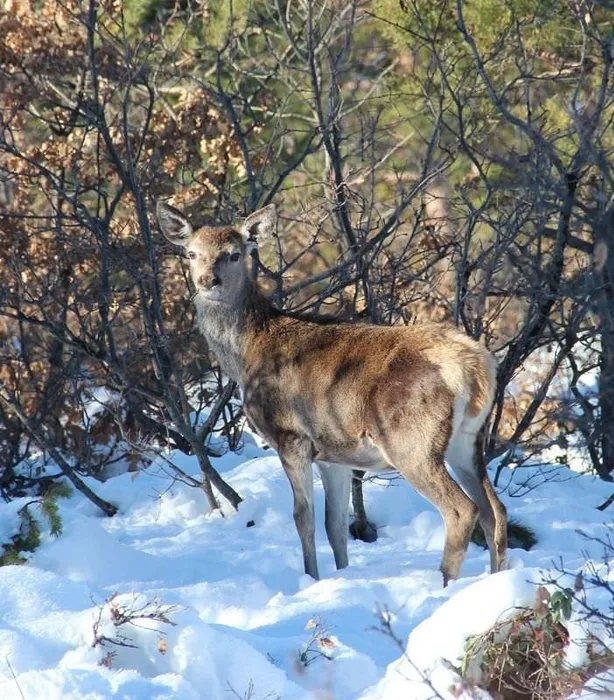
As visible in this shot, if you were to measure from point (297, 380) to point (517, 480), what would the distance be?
290 cm

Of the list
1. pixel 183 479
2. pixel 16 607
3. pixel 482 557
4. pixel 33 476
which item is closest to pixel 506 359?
pixel 482 557

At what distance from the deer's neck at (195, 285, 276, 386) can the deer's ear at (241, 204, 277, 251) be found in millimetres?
408

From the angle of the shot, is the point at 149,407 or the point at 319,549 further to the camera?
the point at 149,407

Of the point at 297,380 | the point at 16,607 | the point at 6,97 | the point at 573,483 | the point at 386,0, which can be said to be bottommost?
the point at 573,483

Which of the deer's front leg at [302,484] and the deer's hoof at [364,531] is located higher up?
the deer's front leg at [302,484]

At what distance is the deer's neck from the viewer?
890 centimetres

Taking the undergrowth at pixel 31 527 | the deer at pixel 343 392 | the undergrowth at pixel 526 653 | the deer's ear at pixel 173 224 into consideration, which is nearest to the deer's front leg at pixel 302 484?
the deer at pixel 343 392

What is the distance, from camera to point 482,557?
846 cm

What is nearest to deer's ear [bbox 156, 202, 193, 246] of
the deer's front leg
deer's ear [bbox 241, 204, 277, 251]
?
deer's ear [bbox 241, 204, 277, 251]

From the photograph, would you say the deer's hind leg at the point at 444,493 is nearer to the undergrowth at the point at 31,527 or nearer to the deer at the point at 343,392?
the deer at the point at 343,392

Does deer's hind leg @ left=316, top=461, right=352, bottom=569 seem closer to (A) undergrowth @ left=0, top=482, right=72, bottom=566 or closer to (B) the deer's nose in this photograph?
(B) the deer's nose

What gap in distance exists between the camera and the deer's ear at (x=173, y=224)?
9102mm

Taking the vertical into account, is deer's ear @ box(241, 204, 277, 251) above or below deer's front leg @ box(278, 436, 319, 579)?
above

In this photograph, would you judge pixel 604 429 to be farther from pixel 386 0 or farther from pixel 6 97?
pixel 386 0
